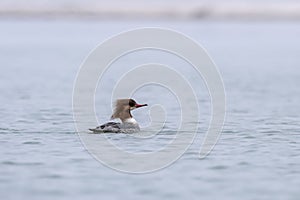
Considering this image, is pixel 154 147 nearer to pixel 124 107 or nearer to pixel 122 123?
pixel 122 123

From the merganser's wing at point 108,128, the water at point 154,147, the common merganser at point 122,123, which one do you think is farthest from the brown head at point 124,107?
the water at point 154,147

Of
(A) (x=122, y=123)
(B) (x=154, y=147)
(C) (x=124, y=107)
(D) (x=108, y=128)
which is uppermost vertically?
(C) (x=124, y=107)

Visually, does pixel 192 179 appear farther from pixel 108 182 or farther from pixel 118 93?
pixel 118 93

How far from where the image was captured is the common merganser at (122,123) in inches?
666

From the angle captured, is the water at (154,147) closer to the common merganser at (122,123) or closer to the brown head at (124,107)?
the common merganser at (122,123)

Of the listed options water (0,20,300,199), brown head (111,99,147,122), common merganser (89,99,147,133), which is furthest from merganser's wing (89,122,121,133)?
brown head (111,99,147,122)

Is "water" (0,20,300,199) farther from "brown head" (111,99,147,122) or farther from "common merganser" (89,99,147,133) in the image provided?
"brown head" (111,99,147,122)

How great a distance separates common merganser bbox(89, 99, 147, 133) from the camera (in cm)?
1691

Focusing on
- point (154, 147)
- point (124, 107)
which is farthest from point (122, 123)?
point (154, 147)

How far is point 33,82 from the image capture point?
29.2 m

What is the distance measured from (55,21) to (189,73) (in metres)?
84.7

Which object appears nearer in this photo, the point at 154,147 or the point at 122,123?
the point at 154,147

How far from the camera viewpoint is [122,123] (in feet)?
56.8

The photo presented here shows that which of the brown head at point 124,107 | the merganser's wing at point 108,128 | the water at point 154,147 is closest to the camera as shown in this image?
the water at point 154,147
